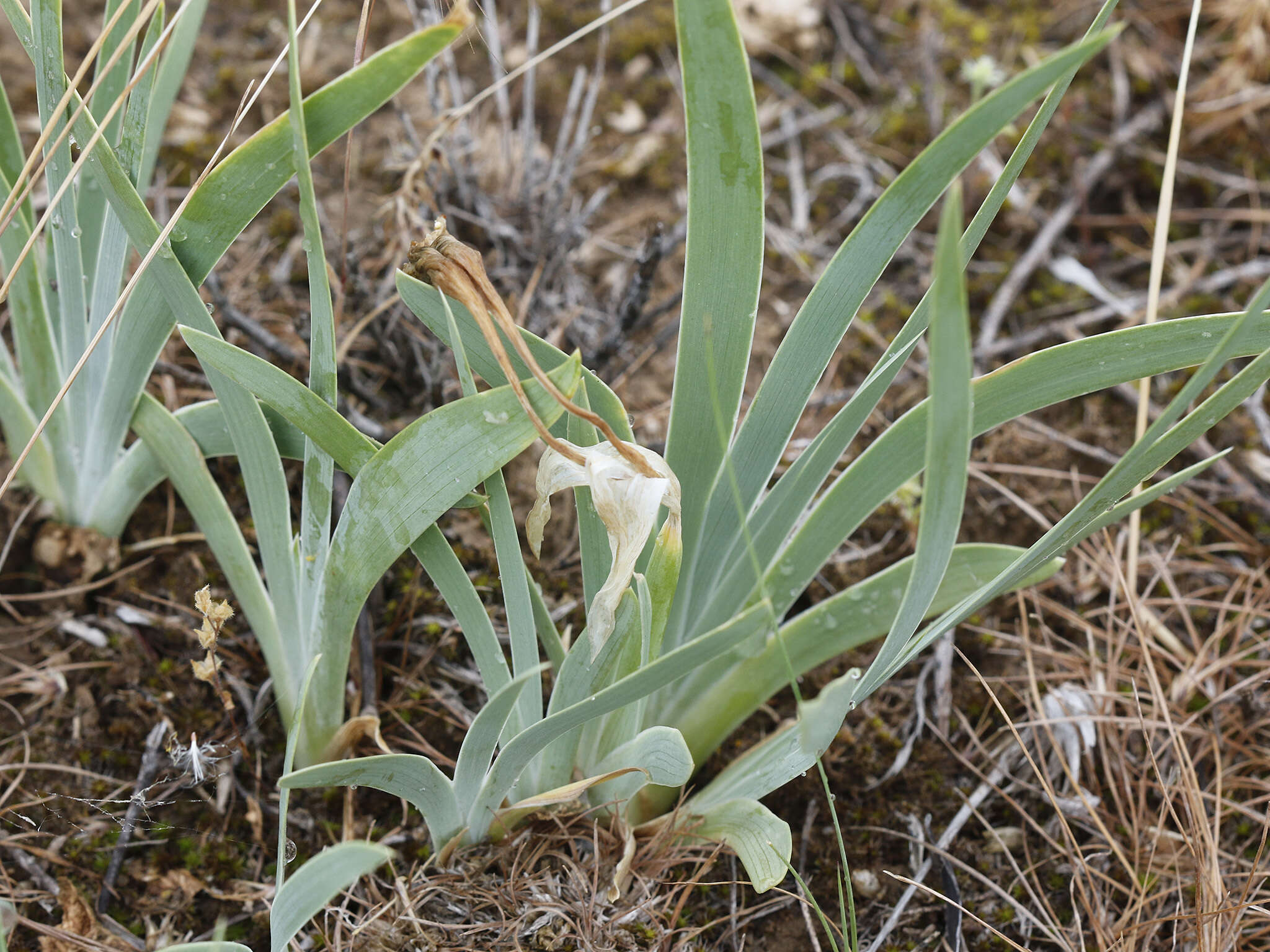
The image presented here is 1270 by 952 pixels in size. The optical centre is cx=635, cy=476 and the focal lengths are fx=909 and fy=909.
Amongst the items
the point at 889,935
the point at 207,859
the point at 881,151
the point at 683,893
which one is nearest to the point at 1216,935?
the point at 889,935

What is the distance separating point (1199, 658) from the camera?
1187mm

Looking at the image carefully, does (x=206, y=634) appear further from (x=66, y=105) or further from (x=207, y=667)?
(x=66, y=105)

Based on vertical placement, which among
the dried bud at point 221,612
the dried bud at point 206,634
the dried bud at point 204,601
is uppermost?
the dried bud at point 204,601

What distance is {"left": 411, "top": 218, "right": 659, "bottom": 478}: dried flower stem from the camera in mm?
660

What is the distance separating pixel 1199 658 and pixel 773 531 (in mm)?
689

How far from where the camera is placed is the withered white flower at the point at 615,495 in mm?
663

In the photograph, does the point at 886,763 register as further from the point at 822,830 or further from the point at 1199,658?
the point at 1199,658

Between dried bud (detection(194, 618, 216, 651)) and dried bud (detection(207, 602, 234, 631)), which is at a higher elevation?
dried bud (detection(207, 602, 234, 631))

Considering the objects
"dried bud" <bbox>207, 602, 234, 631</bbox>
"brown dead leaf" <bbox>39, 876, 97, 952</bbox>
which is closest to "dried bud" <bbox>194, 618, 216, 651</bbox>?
"dried bud" <bbox>207, 602, 234, 631</bbox>

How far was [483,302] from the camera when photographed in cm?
71

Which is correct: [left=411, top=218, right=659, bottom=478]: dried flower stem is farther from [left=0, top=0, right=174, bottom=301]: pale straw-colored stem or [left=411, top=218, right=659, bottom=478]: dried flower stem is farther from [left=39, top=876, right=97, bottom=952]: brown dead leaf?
[left=39, top=876, right=97, bottom=952]: brown dead leaf

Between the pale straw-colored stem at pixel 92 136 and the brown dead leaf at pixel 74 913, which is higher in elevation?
the pale straw-colored stem at pixel 92 136

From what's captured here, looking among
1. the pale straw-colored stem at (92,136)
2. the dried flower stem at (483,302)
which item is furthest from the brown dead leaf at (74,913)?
the dried flower stem at (483,302)

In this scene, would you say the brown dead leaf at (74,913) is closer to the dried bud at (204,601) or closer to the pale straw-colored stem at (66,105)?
the dried bud at (204,601)
